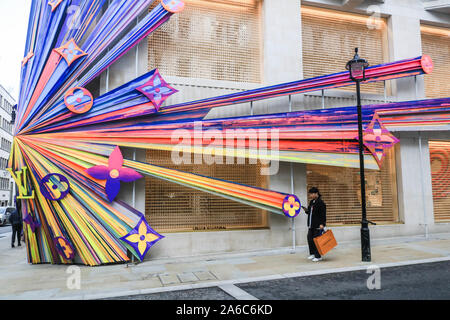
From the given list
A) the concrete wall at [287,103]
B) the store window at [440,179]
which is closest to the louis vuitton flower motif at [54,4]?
the concrete wall at [287,103]

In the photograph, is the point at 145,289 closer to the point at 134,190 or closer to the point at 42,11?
the point at 134,190

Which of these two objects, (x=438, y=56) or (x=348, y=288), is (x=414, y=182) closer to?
(x=438, y=56)

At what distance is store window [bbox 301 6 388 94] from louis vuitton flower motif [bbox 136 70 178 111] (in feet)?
17.3

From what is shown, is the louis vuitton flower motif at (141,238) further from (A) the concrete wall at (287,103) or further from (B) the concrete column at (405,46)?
(B) the concrete column at (405,46)

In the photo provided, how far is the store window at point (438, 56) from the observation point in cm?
1328

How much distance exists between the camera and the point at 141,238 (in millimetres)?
8719

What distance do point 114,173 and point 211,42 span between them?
5.50m

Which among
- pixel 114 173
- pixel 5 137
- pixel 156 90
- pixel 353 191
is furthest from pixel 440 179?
pixel 5 137

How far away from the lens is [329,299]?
5406 millimetres
